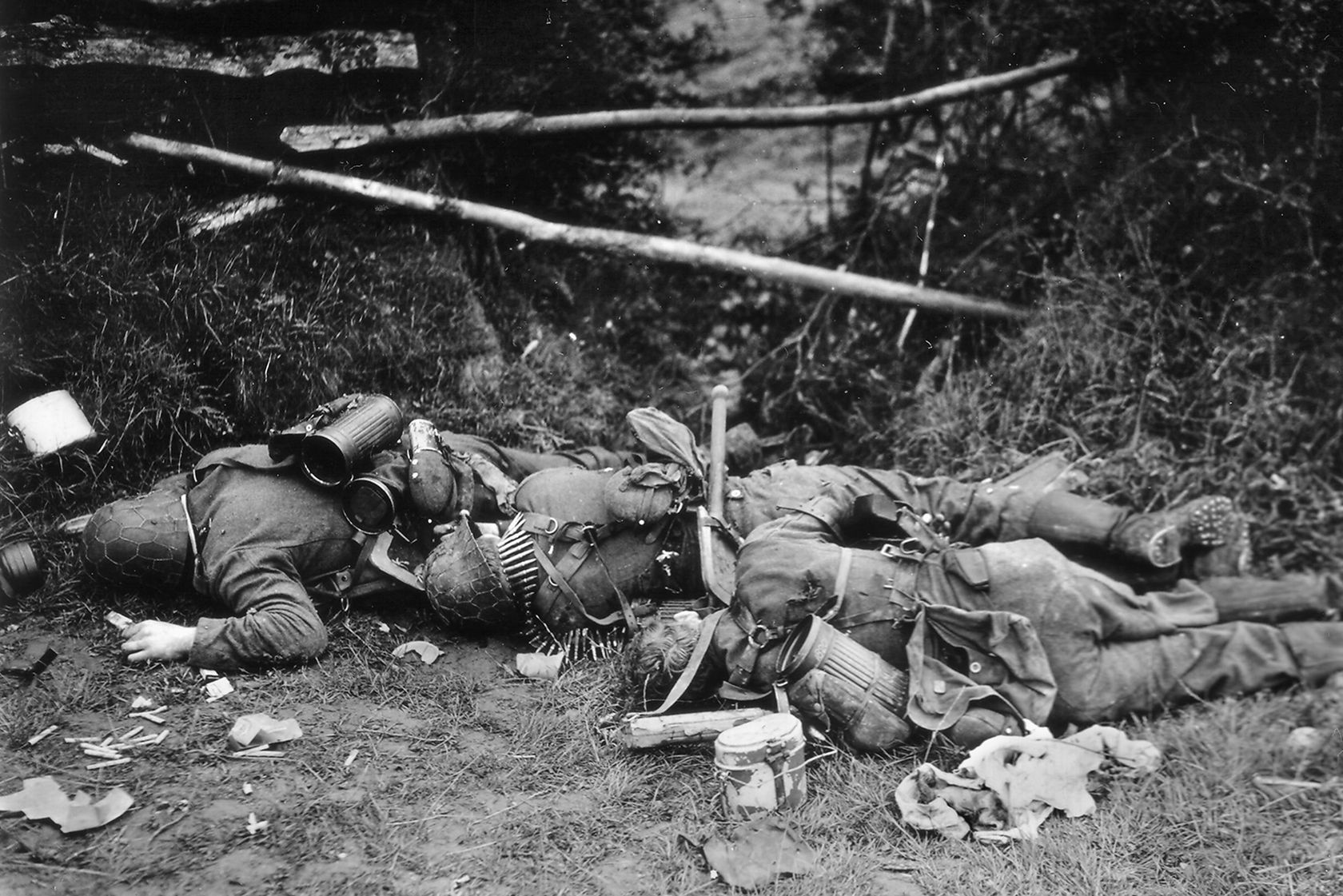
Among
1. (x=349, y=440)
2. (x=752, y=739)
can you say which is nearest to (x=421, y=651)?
(x=349, y=440)

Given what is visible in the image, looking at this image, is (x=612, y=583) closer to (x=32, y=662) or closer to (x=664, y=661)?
(x=664, y=661)

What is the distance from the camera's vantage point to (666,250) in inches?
217

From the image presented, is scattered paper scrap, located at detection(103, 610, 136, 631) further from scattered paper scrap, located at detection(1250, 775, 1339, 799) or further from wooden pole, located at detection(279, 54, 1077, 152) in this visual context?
scattered paper scrap, located at detection(1250, 775, 1339, 799)

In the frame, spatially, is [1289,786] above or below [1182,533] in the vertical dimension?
below

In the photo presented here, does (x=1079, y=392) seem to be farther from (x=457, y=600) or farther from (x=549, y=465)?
(x=457, y=600)

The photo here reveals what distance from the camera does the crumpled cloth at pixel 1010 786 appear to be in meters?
Answer: 3.19

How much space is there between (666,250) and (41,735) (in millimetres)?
3710

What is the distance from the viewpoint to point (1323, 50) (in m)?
4.97

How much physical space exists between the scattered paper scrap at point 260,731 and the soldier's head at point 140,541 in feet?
2.75

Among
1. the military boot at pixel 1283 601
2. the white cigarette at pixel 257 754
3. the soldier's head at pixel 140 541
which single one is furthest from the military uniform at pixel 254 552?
the military boot at pixel 1283 601

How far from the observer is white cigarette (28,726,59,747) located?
A: 139 inches

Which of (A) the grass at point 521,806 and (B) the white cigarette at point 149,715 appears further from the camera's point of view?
(B) the white cigarette at point 149,715

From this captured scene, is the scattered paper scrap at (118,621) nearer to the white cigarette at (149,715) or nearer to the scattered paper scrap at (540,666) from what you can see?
the white cigarette at (149,715)

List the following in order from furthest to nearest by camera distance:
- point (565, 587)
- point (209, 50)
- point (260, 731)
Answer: point (209, 50)
point (565, 587)
point (260, 731)
